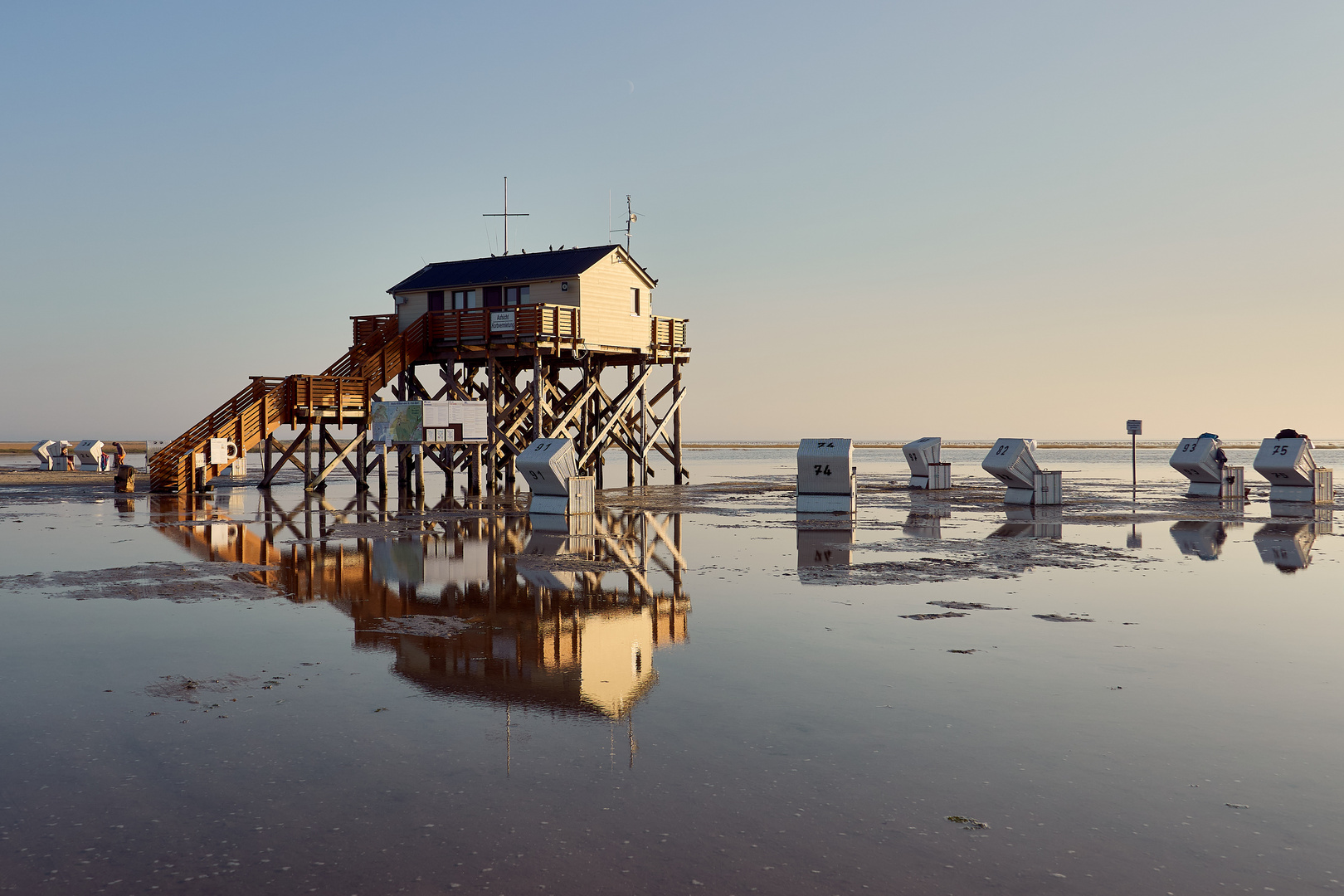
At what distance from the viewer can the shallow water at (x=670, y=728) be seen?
16.3 ft

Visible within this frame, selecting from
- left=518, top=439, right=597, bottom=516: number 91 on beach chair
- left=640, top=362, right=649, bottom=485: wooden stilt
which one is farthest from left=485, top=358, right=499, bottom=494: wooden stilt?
left=518, top=439, right=597, bottom=516: number 91 on beach chair

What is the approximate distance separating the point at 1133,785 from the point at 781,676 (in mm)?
3139

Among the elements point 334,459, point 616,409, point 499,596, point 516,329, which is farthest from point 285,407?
point 499,596

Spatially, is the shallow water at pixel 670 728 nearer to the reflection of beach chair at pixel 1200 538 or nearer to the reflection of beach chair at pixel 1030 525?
the reflection of beach chair at pixel 1200 538

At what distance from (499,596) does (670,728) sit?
5.97 metres

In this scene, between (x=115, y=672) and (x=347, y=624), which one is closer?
(x=115, y=672)

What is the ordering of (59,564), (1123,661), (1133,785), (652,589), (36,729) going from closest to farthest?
1. (1133,785)
2. (36,729)
3. (1123,661)
4. (652,589)
5. (59,564)

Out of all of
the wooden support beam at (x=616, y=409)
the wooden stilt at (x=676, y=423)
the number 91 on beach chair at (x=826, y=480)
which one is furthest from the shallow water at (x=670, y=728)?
the wooden stilt at (x=676, y=423)

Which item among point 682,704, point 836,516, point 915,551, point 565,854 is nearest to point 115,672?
point 682,704

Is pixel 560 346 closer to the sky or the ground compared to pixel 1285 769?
closer to the sky

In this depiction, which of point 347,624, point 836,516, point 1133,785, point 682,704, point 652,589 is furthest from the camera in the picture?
point 836,516

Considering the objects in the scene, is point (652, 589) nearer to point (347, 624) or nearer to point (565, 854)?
point (347, 624)

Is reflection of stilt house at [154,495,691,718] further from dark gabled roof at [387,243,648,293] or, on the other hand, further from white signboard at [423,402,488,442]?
dark gabled roof at [387,243,648,293]

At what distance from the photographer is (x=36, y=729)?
7066 millimetres
